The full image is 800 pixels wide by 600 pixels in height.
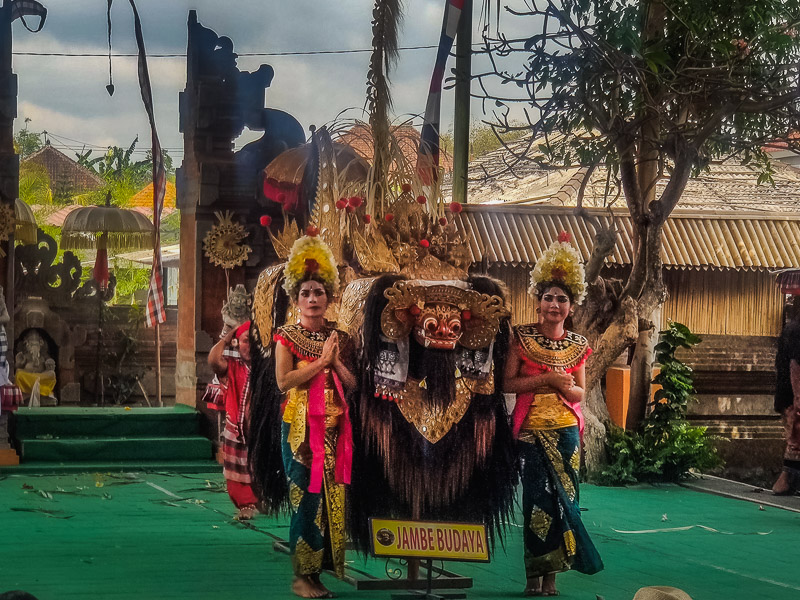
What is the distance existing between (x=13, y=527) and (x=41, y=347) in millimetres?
6461

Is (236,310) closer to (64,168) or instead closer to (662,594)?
(662,594)

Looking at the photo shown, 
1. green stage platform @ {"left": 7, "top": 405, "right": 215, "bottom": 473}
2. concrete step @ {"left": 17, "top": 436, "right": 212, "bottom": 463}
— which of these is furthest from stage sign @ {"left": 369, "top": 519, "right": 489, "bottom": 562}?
concrete step @ {"left": 17, "top": 436, "right": 212, "bottom": 463}

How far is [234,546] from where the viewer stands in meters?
7.68

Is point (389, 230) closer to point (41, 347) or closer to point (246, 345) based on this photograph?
point (246, 345)

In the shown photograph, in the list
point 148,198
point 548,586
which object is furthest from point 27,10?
point 148,198

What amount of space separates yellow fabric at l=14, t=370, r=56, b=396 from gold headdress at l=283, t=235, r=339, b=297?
8.27 metres

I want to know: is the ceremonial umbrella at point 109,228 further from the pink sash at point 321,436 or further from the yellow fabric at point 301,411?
the pink sash at point 321,436

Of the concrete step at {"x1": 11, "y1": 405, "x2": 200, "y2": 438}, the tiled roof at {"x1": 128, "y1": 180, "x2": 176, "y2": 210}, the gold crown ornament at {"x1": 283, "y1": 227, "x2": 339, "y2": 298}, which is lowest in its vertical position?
the concrete step at {"x1": 11, "y1": 405, "x2": 200, "y2": 438}

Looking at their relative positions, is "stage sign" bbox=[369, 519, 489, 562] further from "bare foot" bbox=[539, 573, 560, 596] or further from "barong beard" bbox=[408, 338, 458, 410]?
"barong beard" bbox=[408, 338, 458, 410]

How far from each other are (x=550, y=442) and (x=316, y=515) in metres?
1.24

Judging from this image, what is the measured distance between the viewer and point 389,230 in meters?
6.70

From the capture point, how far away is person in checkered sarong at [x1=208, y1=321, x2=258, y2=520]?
27.9 ft

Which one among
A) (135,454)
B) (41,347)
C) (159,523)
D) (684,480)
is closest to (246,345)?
(159,523)

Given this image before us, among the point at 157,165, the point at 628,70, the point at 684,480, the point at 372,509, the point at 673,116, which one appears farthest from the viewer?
the point at 684,480
